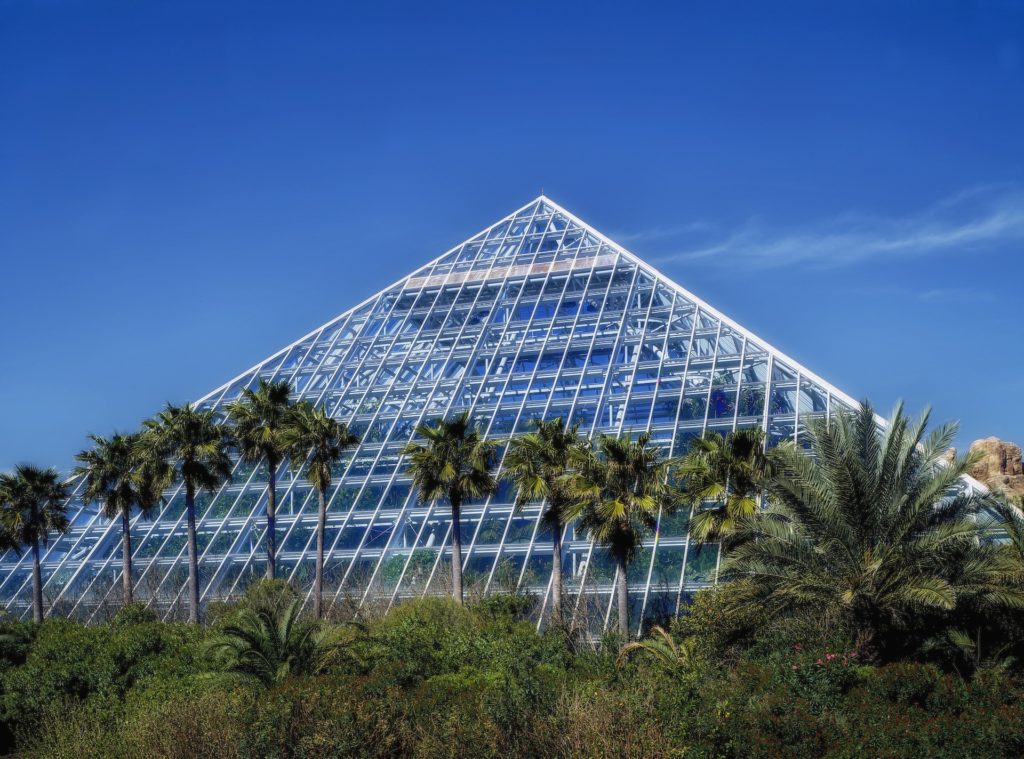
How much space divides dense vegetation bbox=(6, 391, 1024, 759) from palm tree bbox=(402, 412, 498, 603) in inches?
2.7

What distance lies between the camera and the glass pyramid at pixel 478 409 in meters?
36.0

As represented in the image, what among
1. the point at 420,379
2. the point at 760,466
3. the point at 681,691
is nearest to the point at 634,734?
the point at 681,691

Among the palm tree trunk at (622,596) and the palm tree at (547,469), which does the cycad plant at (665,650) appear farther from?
the palm tree at (547,469)

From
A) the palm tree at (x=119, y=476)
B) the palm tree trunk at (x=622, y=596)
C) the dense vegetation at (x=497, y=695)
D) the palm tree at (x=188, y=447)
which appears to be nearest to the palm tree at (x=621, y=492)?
the palm tree trunk at (x=622, y=596)

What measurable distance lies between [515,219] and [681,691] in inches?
1876

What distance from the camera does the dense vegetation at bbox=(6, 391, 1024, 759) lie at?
17.2 m

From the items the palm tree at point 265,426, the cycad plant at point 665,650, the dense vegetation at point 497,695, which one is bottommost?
the dense vegetation at point 497,695

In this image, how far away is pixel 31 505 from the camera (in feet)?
133

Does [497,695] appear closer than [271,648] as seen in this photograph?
Yes

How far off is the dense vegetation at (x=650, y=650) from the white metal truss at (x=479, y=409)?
125 inches

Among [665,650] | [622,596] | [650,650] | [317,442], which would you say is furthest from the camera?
[317,442]

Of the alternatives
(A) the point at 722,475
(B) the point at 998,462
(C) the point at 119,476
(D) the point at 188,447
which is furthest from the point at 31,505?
(B) the point at 998,462

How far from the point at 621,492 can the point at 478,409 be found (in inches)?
678

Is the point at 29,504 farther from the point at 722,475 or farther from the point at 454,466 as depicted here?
the point at 722,475
